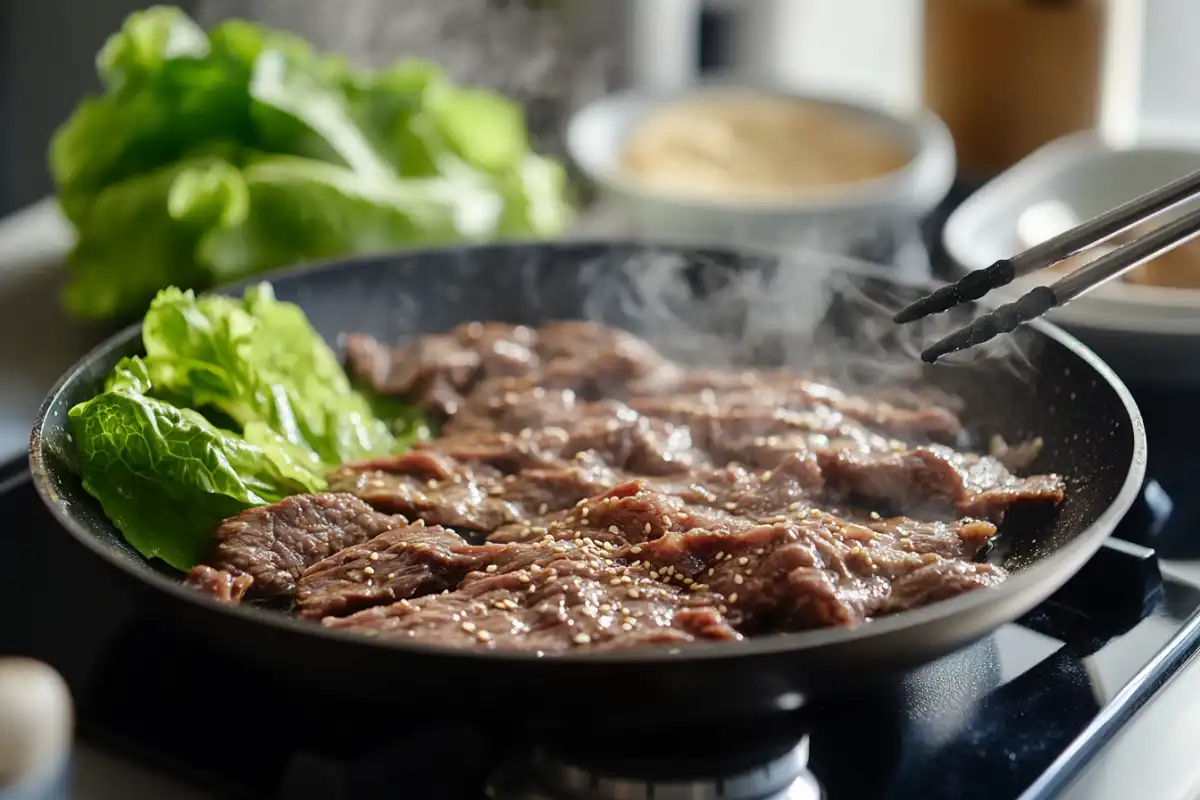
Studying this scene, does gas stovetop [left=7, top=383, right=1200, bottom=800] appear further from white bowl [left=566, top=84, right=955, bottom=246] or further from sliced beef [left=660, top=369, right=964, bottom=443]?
white bowl [left=566, top=84, right=955, bottom=246]

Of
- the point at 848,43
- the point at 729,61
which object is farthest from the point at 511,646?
the point at 848,43

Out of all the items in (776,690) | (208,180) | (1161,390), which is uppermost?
(208,180)

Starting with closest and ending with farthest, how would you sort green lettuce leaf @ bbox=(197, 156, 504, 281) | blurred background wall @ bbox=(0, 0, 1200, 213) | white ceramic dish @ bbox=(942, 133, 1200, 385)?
white ceramic dish @ bbox=(942, 133, 1200, 385), green lettuce leaf @ bbox=(197, 156, 504, 281), blurred background wall @ bbox=(0, 0, 1200, 213)

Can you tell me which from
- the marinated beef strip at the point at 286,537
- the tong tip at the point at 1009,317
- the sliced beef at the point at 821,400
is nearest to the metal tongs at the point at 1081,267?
the tong tip at the point at 1009,317

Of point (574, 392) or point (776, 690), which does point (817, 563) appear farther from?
point (574, 392)

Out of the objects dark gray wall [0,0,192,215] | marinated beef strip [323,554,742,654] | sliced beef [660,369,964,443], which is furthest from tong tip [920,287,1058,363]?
dark gray wall [0,0,192,215]

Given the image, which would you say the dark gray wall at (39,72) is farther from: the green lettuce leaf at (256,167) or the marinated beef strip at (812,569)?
the marinated beef strip at (812,569)

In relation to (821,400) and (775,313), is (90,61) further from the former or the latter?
(821,400)
